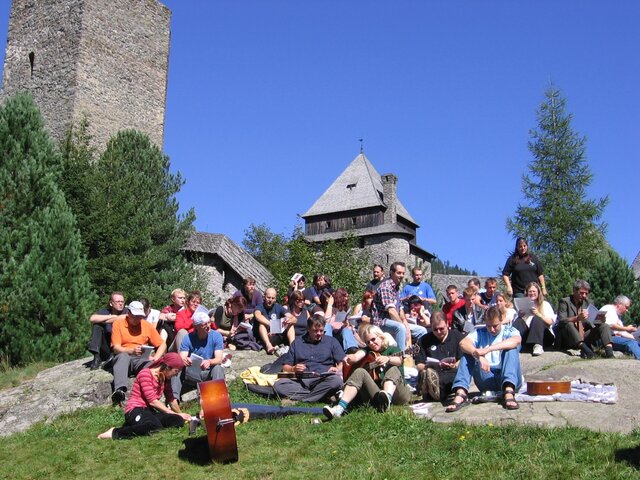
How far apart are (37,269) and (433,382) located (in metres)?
11.2

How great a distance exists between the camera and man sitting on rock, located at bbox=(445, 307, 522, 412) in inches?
338

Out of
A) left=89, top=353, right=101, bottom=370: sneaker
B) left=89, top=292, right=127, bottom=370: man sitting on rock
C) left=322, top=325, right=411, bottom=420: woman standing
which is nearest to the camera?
left=322, top=325, right=411, bottom=420: woman standing

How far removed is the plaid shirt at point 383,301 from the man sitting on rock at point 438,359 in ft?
6.91

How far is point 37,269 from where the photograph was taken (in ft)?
55.8

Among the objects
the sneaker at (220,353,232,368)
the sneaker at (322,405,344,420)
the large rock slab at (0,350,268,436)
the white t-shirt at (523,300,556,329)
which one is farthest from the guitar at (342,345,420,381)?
the white t-shirt at (523,300,556,329)

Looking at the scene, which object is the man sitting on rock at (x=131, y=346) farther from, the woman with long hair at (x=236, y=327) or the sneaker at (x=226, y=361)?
the woman with long hair at (x=236, y=327)

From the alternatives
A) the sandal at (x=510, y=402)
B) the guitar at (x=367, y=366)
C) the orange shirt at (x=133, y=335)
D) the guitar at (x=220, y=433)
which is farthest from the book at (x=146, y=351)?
the sandal at (x=510, y=402)

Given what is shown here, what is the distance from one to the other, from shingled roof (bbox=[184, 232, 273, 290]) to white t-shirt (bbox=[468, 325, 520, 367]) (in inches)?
1024

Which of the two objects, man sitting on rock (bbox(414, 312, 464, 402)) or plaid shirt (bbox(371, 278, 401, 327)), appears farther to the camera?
plaid shirt (bbox(371, 278, 401, 327))

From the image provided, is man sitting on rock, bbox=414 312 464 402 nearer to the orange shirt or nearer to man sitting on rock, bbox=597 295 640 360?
man sitting on rock, bbox=597 295 640 360

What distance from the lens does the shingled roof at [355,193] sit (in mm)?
62100

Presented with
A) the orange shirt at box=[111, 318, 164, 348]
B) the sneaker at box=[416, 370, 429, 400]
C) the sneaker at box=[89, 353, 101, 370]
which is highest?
the orange shirt at box=[111, 318, 164, 348]

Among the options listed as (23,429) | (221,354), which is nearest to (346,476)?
(221,354)

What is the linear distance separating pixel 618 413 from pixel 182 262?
23326 mm
